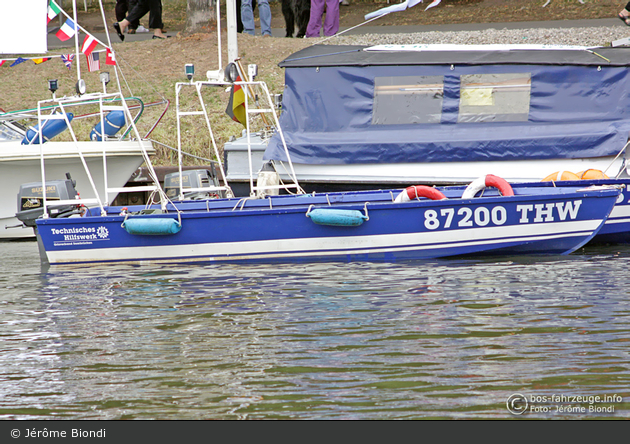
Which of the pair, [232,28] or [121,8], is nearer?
A: [232,28]

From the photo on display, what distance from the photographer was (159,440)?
3.90m

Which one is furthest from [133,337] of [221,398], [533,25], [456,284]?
[533,25]

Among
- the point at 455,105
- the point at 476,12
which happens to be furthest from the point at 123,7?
the point at 455,105

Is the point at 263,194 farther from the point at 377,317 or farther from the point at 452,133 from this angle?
the point at 377,317

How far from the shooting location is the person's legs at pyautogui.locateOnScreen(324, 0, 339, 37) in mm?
19000

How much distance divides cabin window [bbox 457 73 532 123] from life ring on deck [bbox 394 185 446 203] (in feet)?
6.68

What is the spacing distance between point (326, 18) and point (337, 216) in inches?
475

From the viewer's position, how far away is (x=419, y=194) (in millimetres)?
8836

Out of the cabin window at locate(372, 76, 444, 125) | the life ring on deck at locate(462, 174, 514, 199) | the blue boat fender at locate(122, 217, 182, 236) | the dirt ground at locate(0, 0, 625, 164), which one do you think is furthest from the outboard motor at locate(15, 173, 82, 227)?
the life ring on deck at locate(462, 174, 514, 199)

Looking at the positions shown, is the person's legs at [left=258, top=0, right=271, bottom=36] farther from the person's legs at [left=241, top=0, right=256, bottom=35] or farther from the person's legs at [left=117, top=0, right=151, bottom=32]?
the person's legs at [left=117, top=0, right=151, bottom=32]

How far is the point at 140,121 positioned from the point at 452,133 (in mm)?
8541

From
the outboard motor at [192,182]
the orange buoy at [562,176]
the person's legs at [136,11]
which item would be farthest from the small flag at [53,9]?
the person's legs at [136,11]

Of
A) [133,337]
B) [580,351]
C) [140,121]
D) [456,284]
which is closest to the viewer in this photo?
[580,351]

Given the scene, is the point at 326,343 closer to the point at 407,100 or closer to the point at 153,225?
the point at 153,225
